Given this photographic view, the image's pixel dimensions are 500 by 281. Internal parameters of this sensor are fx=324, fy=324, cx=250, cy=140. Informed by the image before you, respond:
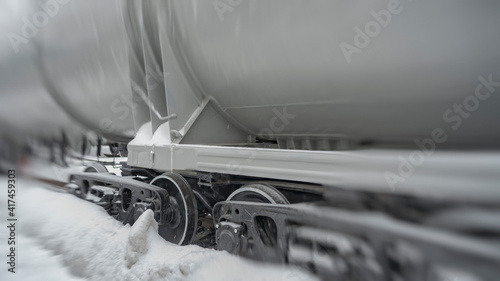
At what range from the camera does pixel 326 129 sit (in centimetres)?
221

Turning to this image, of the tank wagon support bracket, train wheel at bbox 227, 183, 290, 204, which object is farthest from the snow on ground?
train wheel at bbox 227, 183, 290, 204

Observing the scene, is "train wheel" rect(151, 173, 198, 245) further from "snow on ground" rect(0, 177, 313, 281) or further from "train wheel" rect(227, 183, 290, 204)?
"train wheel" rect(227, 183, 290, 204)

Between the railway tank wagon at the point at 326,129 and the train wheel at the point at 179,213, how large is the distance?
14mm

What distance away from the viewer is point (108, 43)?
377cm

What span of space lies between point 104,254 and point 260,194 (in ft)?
5.08

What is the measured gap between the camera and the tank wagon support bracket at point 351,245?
113cm

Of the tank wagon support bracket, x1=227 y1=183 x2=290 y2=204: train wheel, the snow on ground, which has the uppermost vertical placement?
x1=227 y1=183 x2=290 y2=204: train wheel

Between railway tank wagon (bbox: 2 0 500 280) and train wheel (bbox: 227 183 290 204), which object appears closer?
railway tank wagon (bbox: 2 0 500 280)

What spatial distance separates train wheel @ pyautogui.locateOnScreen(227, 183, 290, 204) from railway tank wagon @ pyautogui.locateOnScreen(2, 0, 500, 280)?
1 cm

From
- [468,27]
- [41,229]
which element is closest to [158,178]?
[41,229]

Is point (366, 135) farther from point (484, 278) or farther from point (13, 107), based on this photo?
point (13, 107)

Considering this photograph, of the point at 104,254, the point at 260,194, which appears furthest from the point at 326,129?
the point at 104,254

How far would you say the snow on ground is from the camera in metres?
2.17

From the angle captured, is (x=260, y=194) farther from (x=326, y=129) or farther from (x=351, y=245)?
(x=351, y=245)
